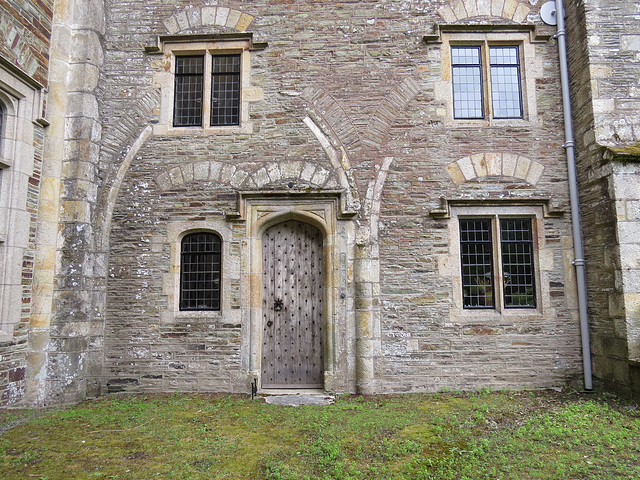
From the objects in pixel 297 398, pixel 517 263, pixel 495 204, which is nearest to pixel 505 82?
pixel 495 204

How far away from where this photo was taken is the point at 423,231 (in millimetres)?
7020

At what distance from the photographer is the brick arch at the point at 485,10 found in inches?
293

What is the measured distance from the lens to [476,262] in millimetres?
7086

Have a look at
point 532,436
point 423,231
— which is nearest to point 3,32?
point 423,231

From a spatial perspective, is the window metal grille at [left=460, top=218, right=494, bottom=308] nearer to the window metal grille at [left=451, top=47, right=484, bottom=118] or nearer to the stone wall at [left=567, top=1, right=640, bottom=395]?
the stone wall at [left=567, top=1, right=640, bottom=395]

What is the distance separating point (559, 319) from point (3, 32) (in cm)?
955

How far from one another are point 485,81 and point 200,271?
20.2 feet

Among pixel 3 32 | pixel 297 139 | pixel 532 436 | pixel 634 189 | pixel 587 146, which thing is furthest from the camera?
pixel 297 139

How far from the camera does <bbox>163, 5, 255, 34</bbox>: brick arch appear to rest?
24.8 feet

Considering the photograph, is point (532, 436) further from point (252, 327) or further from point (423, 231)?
point (252, 327)

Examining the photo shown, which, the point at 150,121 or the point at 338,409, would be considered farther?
the point at 150,121

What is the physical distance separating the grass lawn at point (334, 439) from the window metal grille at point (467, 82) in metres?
4.90

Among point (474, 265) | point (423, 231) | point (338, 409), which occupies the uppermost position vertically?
point (423, 231)

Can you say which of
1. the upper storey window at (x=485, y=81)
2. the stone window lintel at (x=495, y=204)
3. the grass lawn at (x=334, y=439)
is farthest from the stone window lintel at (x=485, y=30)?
the grass lawn at (x=334, y=439)
